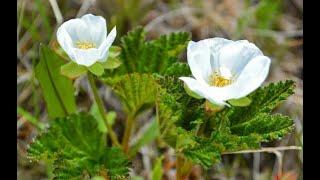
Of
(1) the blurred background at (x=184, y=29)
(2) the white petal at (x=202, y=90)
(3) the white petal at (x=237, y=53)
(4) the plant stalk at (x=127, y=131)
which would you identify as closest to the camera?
(2) the white petal at (x=202, y=90)

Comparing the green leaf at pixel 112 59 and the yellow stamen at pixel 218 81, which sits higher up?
the green leaf at pixel 112 59

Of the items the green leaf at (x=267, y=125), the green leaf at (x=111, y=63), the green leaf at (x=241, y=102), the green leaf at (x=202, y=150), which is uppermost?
the green leaf at (x=111, y=63)

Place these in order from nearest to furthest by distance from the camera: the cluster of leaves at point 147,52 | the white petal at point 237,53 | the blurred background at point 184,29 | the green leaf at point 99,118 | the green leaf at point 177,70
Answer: the white petal at point 237,53 < the green leaf at point 177,70 < the cluster of leaves at point 147,52 < the green leaf at point 99,118 < the blurred background at point 184,29

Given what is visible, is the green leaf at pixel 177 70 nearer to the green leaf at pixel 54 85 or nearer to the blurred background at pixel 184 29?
the green leaf at pixel 54 85

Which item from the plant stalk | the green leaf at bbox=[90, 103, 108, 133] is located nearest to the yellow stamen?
the plant stalk

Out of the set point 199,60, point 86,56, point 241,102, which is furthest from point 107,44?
point 241,102

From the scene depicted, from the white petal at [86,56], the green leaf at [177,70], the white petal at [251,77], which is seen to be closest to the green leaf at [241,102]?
the white petal at [251,77]

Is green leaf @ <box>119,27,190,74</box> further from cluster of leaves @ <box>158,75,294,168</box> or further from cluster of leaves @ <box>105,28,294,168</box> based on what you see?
cluster of leaves @ <box>158,75,294,168</box>
